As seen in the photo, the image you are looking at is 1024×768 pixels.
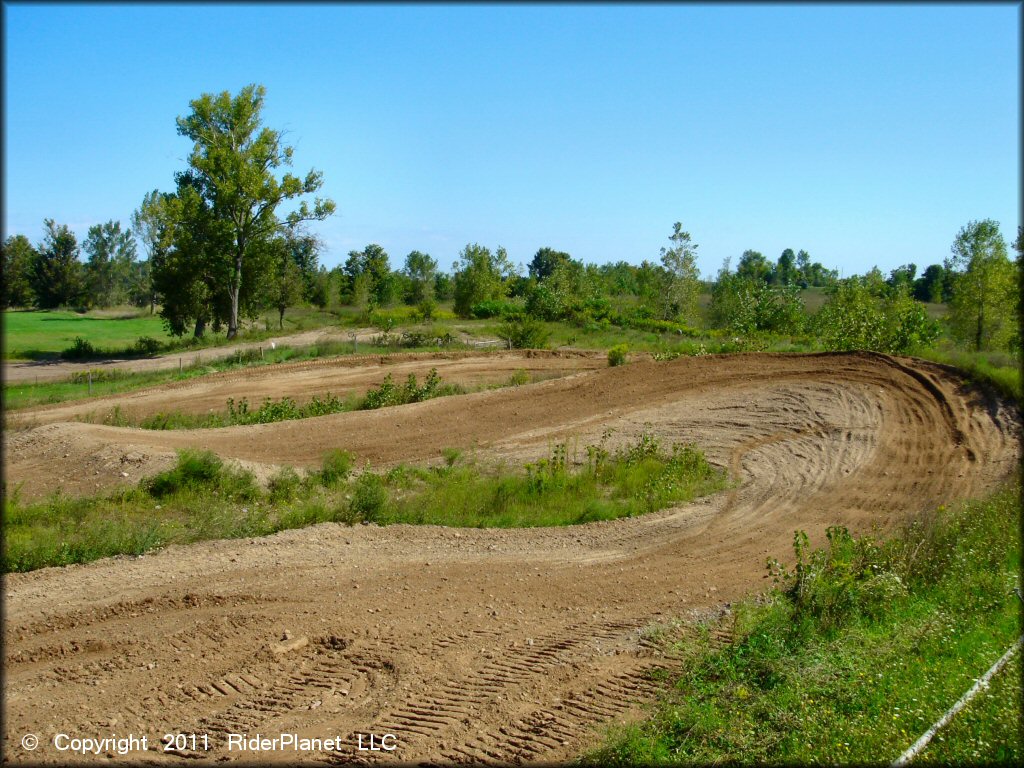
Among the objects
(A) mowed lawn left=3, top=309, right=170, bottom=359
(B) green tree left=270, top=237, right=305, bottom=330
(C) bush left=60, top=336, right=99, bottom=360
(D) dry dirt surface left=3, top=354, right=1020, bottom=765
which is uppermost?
(B) green tree left=270, top=237, right=305, bottom=330

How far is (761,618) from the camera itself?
915cm

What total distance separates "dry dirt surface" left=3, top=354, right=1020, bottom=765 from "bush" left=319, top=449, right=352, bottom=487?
1.49 m

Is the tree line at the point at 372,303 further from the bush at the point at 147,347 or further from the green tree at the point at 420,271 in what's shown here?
the green tree at the point at 420,271

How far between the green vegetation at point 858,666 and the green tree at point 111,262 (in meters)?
64.0

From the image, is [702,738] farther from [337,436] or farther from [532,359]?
[532,359]

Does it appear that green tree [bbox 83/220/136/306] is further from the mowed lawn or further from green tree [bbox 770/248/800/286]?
green tree [bbox 770/248/800/286]

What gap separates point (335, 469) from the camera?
16.4m

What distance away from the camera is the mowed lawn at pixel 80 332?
163 ft

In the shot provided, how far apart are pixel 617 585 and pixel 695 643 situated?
243 cm

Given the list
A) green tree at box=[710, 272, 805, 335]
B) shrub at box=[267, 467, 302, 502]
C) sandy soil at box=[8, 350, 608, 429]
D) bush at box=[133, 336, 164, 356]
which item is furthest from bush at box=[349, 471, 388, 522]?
bush at box=[133, 336, 164, 356]

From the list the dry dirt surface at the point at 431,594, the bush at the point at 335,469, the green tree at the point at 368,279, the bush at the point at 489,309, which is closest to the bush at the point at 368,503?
the dry dirt surface at the point at 431,594

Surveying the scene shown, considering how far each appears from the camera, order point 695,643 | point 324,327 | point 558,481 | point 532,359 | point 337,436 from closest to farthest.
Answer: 1. point 695,643
2. point 558,481
3. point 337,436
4. point 532,359
5. point 324,327

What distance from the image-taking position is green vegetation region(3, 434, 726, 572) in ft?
39.6

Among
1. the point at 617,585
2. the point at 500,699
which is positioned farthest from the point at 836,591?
the point at 500,699
